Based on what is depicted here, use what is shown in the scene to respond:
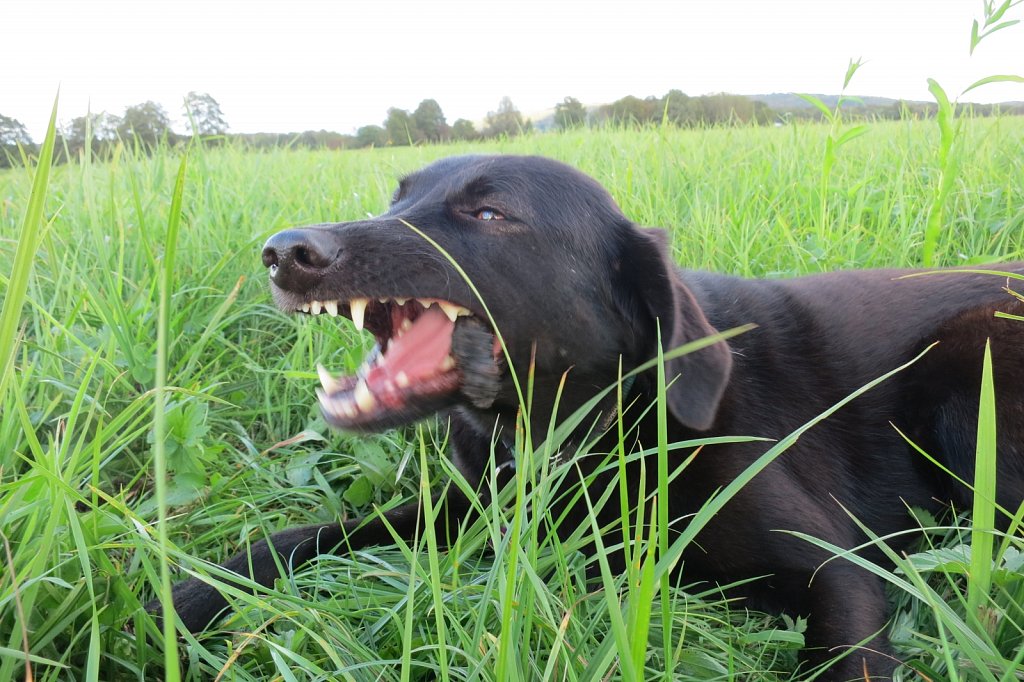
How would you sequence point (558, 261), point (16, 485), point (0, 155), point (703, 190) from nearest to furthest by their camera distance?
1. point (16, 485)
2. point (558, 261)
3. point (0, 155)
4. point (703, 190)

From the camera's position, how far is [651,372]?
1718 mm

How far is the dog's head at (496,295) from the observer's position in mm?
1521

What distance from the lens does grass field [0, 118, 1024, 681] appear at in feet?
3.26

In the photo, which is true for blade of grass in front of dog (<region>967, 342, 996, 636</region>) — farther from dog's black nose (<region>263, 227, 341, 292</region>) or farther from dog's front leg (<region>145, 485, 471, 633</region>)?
dog's black nose (<region>263, 227, 341, 292</region>)

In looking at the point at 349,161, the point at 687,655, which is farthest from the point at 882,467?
the point at 349,161

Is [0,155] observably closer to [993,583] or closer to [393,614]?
[393,614]

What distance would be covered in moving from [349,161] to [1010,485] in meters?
5.36

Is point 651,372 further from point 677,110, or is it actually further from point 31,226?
point 677,110

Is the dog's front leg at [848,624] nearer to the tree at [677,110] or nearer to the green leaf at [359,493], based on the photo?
the green leaf at [359,493]

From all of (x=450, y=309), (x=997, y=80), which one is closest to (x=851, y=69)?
(x=997, y=80)

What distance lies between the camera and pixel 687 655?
118cm

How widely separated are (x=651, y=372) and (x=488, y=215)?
562 mm

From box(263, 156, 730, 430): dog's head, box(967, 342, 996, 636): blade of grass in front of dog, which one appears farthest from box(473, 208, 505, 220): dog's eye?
box(967, 342, 996, 636): blade of grass in front of dog

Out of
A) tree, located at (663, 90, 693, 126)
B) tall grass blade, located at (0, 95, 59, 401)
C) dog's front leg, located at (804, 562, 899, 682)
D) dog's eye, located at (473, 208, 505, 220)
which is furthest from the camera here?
tree, located at (663, 90, 693, 126)
